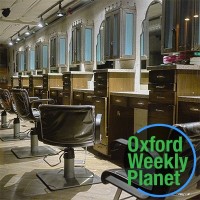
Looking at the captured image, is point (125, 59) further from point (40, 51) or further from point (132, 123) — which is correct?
point (40, 51)

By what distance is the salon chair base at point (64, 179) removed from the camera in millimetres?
3033

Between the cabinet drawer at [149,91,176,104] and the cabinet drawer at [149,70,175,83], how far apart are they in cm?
12

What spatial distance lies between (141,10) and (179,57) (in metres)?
1.56

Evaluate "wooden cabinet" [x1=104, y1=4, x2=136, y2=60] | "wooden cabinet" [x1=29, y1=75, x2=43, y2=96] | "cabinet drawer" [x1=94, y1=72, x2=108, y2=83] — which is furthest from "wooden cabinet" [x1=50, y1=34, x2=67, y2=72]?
"cabinet drawer" [x1=94, y1=72, x2=108, y2=83]

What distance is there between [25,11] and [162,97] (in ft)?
18.9

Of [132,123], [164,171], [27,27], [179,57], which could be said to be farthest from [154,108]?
[27,27]

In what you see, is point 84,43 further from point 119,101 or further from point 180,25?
point 180,25

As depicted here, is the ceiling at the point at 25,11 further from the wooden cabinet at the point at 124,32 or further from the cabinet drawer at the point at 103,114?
the cabinet drawer at the point at 103,114

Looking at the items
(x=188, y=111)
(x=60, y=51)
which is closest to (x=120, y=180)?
(x=188, y=111)

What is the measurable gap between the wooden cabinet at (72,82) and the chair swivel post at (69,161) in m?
2.48

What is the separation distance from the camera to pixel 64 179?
10.5 ft

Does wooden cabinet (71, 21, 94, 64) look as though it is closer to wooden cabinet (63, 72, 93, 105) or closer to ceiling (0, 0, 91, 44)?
wooden cabinet (63, 72, 93, 105)

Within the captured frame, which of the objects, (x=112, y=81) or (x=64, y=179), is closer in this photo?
(x=64, y=179)

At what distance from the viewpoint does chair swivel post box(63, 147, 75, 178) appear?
3.09 metres
